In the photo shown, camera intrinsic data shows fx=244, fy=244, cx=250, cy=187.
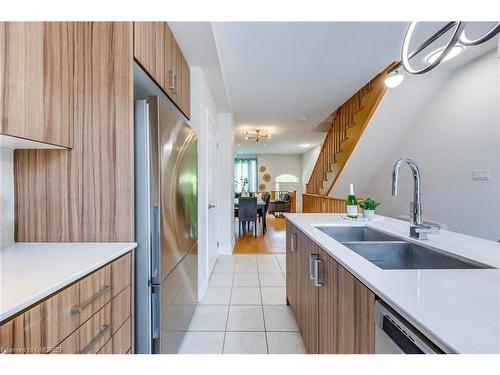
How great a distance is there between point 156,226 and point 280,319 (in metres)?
1.44

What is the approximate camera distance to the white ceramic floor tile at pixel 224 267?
331cm

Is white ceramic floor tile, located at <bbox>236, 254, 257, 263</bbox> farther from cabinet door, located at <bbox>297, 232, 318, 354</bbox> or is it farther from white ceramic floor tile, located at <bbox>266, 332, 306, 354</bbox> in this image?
cabinet door, located at <bbox>297, 232, 318, 354</bbox>

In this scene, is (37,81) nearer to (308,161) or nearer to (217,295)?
(217,295)

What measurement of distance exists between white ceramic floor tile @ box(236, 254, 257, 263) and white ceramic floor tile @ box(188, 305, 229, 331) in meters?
1.45

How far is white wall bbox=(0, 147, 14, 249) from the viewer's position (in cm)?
114

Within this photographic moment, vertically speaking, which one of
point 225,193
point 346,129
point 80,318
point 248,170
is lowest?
point 80,318

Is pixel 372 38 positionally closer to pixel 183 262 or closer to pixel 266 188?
pixel 183 262

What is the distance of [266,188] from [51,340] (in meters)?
10.8

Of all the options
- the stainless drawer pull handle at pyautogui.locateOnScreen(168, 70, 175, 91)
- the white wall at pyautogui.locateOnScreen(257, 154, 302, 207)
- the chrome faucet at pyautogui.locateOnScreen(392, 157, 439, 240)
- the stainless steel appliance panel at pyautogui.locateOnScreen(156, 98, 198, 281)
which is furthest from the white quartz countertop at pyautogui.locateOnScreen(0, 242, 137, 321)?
the white wall at pyautogui.locateOnScreen(257, 154, 302, 207)

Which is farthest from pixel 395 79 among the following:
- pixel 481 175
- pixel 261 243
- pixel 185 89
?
pixel 261 243

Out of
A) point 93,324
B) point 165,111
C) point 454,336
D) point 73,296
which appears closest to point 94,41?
point 165,111

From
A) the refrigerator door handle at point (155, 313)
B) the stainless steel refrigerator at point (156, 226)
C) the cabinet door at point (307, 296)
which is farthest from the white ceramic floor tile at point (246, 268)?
the refrigerator door handle at point (155, 313)

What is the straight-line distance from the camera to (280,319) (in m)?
2.11

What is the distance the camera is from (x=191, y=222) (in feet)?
A: 6.49
